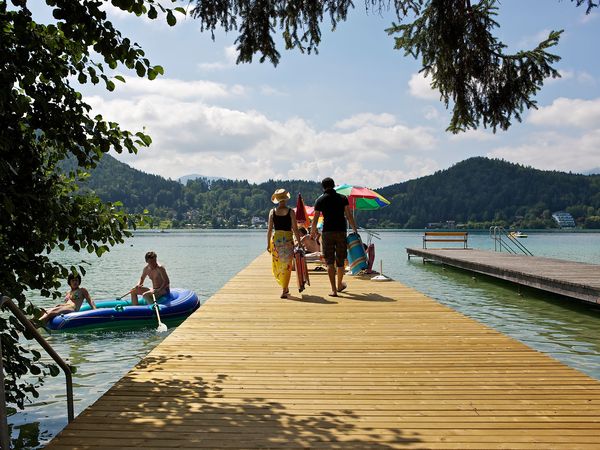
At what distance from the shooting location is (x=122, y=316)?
408 inches

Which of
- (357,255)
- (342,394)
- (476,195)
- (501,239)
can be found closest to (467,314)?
(357,255)

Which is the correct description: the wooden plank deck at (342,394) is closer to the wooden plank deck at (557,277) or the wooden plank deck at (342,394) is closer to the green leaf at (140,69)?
the green leaf at (140,69)

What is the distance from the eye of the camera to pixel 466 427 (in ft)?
10.9

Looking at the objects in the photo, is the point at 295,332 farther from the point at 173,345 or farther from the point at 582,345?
the point at 582,345

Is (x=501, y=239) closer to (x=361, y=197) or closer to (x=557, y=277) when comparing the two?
(x=557, y=277)

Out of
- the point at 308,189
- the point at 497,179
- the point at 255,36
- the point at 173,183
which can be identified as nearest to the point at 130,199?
the point at 173,183

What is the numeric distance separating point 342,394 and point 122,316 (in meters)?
7.44

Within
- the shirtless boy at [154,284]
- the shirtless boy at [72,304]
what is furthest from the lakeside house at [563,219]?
the shirtless boy at [72,304]

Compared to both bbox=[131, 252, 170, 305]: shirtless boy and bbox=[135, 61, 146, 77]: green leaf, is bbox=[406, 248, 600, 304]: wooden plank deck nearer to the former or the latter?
bbox=[131, 252, 170, 305]: shirtless boy

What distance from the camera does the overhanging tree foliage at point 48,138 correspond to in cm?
364

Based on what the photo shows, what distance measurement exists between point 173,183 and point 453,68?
18769cm

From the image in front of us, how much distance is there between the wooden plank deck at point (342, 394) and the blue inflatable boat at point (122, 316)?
435 centimetres

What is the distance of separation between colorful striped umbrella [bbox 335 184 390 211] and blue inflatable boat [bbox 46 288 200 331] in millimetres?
5694

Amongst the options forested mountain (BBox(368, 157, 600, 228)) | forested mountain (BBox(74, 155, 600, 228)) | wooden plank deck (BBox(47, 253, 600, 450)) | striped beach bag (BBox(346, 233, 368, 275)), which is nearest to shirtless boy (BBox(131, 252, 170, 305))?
striped beach bag (BBox(346, 233, 368, 275))
